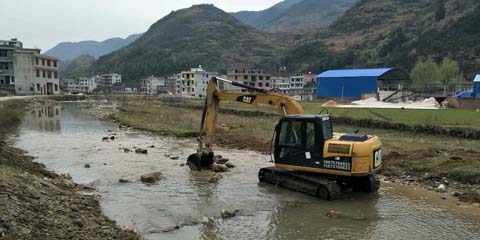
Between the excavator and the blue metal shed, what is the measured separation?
54.4 m

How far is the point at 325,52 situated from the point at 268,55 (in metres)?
49.9

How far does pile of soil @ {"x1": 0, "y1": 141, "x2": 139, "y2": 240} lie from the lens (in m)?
7.40

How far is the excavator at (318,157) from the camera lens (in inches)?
470

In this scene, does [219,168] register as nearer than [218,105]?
No

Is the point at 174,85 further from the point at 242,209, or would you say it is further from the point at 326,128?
the point at 242,209

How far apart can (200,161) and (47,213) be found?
26.6ft

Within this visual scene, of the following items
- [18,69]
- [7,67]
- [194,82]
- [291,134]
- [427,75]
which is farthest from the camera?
[194,82]

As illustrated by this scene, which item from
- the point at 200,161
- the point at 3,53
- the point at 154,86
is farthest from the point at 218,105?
the point at 154,86

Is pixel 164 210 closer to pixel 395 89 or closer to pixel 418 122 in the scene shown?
pixel 418 122

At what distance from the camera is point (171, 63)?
6993 inches

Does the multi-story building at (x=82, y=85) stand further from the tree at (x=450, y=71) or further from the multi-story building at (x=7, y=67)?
the tree at (x=450, y=71)

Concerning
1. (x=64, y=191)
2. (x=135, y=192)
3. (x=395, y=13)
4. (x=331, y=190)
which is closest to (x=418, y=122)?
(x=331, y=190)

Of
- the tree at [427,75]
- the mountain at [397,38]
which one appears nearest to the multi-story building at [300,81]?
the mountain at [397,38]

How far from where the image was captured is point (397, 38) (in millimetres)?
116375
